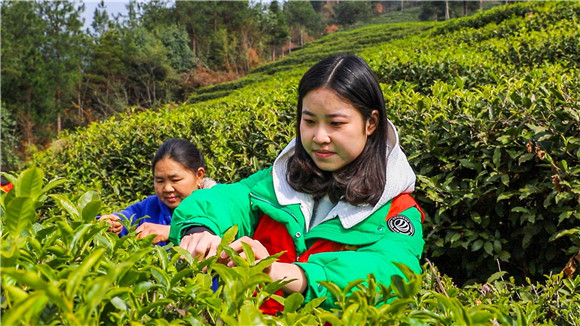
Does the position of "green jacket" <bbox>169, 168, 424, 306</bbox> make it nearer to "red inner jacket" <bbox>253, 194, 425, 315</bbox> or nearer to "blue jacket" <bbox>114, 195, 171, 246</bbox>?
"red inner jacket" <bbox>253, 194, 425, 315</bbox>

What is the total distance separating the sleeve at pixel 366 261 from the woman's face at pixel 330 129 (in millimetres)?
282

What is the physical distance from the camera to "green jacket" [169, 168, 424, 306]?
1.28 meters

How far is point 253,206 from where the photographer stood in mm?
1655

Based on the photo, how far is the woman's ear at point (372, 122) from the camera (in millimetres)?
1656

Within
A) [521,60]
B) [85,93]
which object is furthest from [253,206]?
[85,93]

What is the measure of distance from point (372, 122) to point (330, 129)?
0.71 ft

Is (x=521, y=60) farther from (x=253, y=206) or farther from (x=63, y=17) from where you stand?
(x=63, y=17)

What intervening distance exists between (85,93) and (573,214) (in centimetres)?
3180

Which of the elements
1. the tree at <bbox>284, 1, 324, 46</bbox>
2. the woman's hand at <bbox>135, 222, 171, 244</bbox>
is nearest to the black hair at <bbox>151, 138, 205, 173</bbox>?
the woman's hand at <bbox>135, 222, 171, 244</bbox>

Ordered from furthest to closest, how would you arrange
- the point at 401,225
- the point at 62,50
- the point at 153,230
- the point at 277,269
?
the point at 62,50 → the point at 153,230 → the point at 401,225 → the point at 277,269

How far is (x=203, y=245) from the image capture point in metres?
1.19

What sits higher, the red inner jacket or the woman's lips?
the woman's lips

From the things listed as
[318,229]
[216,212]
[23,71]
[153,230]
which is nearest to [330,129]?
[318,229]

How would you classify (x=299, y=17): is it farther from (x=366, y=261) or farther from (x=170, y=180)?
(x=366, y=261)
